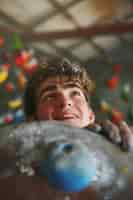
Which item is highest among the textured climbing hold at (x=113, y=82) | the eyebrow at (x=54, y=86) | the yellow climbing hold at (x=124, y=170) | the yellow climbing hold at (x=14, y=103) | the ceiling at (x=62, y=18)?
the ceiling at (x=62, y=18)

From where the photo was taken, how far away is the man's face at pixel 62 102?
19.0 inches

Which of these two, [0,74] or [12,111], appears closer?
[0,74]

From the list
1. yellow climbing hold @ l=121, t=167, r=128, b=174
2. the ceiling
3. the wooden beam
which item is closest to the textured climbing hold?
the ceiling

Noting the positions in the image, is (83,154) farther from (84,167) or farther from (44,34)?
(44,34)

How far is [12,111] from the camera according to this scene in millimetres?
1687

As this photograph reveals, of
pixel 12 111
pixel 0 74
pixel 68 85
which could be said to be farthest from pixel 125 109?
pixel 68 85

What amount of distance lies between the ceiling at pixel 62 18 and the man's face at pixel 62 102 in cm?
94

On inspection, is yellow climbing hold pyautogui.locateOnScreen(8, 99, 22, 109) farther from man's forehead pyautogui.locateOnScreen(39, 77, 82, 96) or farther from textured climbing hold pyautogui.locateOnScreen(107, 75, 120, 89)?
man's forehead pyautogui.locateOnScreen(39, 77, 82, 96)

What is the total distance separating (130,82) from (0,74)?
3.52ft

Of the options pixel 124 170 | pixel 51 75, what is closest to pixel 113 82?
pixel 51 75

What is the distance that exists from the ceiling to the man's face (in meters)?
0.94

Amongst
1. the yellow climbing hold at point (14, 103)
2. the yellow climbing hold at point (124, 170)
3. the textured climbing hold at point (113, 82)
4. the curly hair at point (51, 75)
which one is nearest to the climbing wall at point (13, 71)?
the yellow climbing hold at point (14, 103)

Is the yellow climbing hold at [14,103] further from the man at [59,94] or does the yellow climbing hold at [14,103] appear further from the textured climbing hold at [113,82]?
the man at [59,94]

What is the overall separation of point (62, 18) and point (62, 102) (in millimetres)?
1285
